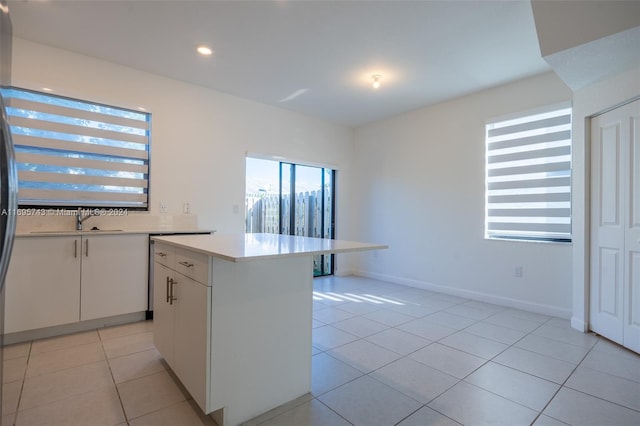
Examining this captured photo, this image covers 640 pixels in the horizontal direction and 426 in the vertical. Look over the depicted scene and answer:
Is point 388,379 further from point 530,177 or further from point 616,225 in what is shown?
point 530,177

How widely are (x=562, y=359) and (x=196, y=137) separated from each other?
4.29 m

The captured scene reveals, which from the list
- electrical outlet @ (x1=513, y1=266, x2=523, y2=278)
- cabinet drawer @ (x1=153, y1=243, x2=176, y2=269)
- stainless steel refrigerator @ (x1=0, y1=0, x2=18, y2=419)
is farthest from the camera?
electrical outlet @ (x1=513, y1=266, x2=523, y2=278)

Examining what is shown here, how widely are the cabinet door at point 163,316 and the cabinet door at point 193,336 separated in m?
0.11

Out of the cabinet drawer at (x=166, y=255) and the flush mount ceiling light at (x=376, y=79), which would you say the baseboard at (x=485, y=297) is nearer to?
the flush mount ceiling light at (x=376, y=79)

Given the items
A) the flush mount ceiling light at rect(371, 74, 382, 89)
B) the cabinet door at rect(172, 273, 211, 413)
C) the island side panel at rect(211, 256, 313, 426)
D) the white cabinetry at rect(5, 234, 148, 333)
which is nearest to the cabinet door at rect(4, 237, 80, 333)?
the white cabinetry at rect(5, 234, 148, 333)

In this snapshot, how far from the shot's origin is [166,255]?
2078 mm

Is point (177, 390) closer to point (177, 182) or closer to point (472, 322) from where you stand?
point (177, 182)

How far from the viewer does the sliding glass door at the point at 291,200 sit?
4.79m

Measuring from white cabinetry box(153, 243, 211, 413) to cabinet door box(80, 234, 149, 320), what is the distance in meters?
1.04

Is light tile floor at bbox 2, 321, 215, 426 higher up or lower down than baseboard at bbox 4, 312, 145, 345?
lower down

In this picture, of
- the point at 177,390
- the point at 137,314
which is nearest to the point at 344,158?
the point at 137,314

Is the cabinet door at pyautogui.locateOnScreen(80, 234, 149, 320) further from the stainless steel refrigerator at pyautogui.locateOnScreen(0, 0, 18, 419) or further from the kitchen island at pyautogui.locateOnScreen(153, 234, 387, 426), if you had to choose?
the stainless steel refrigerator at pyautogui.locateOnScreen(0, 0, 18, 419)

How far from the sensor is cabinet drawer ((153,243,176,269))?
6.46 ft

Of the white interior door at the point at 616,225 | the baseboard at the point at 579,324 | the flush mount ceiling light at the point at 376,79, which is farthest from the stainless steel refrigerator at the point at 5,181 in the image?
the baseboard at the point at 579,324
